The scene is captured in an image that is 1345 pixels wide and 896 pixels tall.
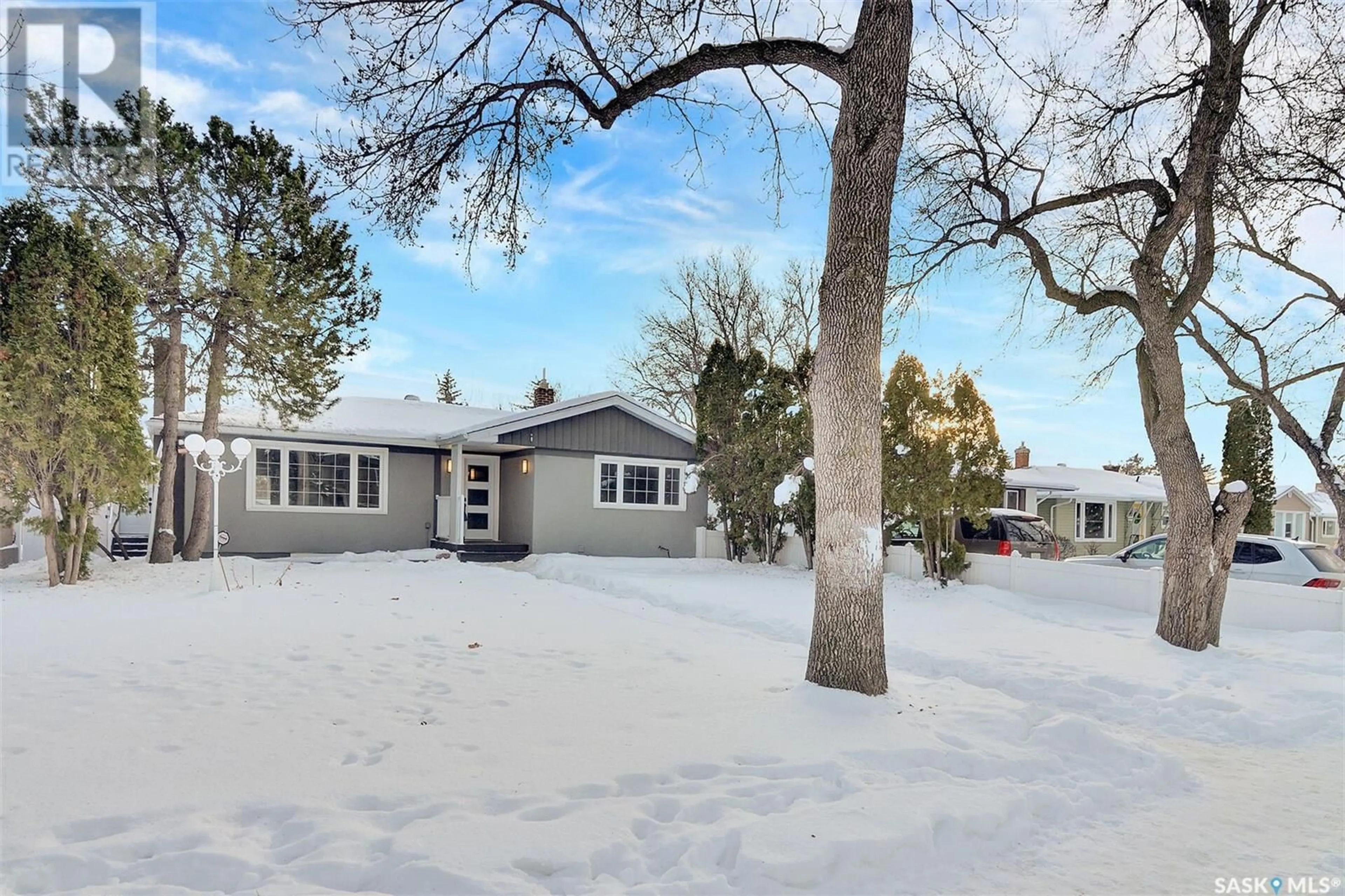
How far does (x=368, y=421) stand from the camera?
1602cm

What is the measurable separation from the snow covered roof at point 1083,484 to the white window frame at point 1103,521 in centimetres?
61

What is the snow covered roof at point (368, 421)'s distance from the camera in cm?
1423

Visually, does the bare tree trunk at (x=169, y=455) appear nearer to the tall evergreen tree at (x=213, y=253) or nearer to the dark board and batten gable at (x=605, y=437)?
the tall evergreen tree at (x=213, y=253)

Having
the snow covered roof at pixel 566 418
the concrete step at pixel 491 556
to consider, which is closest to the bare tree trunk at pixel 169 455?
the snow covered roof at pixel 566 418

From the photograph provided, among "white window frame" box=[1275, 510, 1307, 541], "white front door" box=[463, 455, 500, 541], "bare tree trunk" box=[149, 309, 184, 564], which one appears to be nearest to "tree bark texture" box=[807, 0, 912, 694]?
"bare tree trunk" box=[149, 309, 184, 564]

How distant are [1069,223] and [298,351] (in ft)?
41.0

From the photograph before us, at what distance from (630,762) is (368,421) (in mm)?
13882

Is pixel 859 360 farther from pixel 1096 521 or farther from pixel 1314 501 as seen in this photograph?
pixel 1314 501

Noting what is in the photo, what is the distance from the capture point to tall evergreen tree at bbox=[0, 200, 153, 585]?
30.7ft

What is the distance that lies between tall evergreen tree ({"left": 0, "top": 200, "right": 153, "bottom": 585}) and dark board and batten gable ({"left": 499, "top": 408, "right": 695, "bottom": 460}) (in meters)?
6.55

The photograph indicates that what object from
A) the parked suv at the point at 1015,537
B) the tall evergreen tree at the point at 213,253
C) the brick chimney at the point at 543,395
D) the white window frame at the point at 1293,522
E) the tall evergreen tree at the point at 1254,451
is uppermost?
the tall evergreen tree at the point at 213,253

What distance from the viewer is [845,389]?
5.20 meters

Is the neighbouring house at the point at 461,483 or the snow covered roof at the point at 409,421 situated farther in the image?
the neighbouring house at the point at 461,483

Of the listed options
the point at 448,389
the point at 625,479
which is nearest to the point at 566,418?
the point at 625,479
